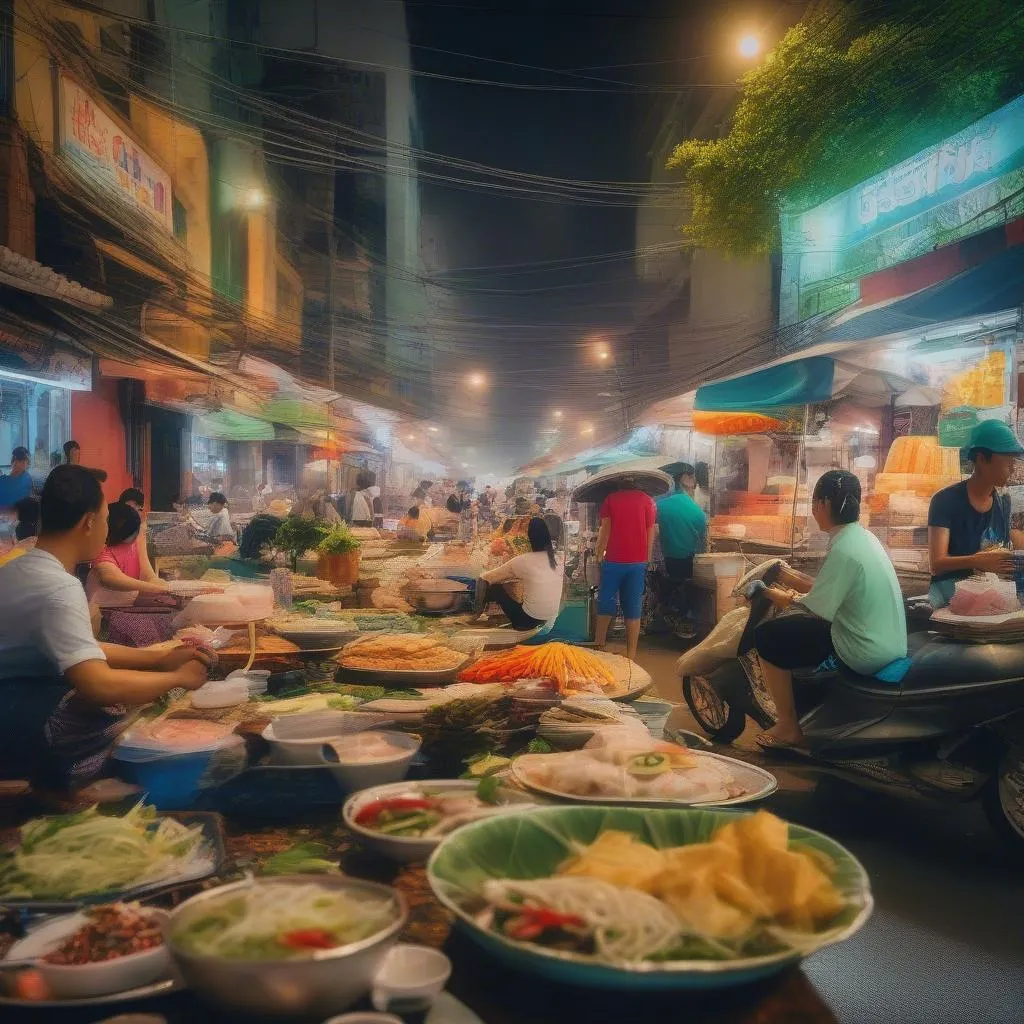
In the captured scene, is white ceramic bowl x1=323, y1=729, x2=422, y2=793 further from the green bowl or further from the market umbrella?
the market umbrella

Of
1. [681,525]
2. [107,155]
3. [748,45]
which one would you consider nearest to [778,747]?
[681,525]

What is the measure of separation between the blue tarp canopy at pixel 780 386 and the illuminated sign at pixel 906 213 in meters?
3.90

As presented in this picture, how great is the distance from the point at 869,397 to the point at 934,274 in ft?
6.15

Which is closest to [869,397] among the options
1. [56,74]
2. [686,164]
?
[56,74]

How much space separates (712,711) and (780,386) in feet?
12.2

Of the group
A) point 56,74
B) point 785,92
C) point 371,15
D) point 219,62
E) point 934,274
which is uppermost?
point 371,15

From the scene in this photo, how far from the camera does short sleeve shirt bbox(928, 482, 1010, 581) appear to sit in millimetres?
5613

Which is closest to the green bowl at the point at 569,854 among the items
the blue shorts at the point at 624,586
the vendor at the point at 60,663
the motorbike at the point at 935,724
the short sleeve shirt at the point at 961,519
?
the vendor at the point at 60,663

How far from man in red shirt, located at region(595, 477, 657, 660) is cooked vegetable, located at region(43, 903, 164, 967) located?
826 centimetres

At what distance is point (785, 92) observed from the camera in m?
18.1

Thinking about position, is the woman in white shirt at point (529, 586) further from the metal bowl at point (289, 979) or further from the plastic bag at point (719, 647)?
the metal bowl at point (289, 979)

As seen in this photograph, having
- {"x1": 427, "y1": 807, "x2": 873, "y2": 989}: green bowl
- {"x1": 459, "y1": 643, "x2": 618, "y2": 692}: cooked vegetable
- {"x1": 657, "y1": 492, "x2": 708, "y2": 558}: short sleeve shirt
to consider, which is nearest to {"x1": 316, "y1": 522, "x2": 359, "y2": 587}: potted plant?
{"x1": 459, "y1": 643, "x2": 618, "y2": 692}: cooked vegetable

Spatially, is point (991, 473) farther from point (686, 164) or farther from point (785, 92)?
point (686, 164)

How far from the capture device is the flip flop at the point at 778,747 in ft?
17.7
